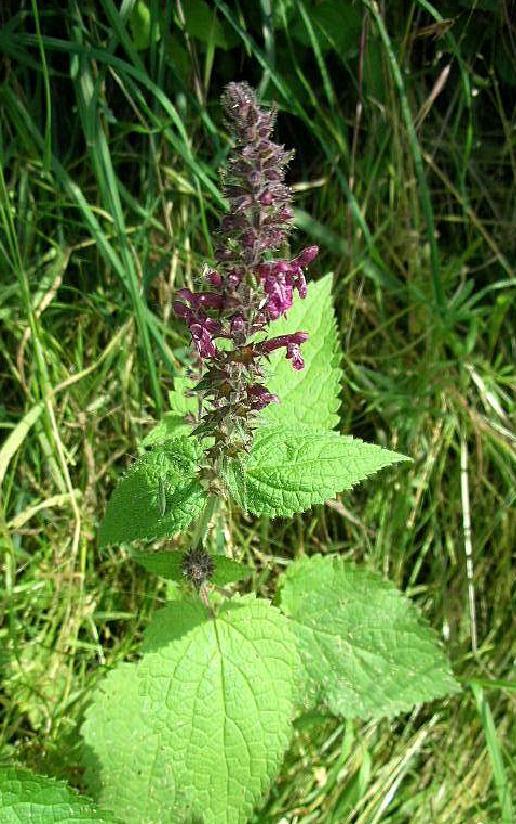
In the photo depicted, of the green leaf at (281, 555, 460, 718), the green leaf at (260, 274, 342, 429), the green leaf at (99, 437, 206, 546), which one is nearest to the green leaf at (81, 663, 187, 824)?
the green leaf at (281, 555, 460, 718)

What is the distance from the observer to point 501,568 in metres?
2.95

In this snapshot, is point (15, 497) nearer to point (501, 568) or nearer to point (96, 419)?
point (96, 419)

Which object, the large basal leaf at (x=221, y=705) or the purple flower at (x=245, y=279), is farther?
the large basal leaf at (x=221, y=705)

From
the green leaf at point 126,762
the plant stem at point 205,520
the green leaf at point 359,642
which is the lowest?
the green leaf at point 126,762

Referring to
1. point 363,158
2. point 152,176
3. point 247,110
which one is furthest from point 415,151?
point 247,110

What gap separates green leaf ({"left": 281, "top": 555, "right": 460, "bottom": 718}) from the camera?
245cm

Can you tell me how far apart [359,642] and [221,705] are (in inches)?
24.0

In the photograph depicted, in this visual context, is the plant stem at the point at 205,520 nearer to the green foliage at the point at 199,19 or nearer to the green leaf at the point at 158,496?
the green leaf at the point at 158,496

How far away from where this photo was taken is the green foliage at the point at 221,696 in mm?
2025

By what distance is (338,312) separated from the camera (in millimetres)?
2908

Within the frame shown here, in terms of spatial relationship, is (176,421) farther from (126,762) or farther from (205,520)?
(126,762)

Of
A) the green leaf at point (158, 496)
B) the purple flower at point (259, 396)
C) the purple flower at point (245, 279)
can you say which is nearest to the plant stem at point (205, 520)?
the green leaf at point (158, 496)

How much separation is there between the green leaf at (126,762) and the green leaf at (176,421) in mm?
829

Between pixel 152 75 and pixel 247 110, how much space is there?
113cm
